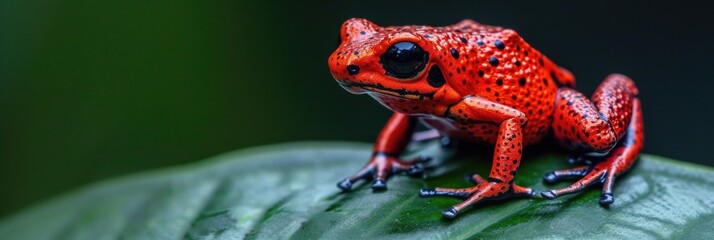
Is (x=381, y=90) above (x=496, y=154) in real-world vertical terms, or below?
above

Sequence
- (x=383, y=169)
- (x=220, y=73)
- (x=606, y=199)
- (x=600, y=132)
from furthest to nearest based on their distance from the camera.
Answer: (x=220, y=73) → (x=383, y=169) → (x=600, y=132) → (x=606, y=199)

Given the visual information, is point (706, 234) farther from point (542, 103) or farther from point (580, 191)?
point (542, 103)

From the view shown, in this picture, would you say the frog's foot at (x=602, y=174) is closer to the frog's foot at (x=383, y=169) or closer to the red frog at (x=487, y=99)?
the red frog at (x=487, y=99)

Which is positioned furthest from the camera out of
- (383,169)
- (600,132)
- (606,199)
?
(383,169)

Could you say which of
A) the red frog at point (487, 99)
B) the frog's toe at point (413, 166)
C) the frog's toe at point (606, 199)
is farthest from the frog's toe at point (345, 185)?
the frog's toe at point (606, 199)

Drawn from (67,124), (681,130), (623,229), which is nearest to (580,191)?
(623,229)

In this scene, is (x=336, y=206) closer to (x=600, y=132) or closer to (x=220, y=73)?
(x=600, y=132)

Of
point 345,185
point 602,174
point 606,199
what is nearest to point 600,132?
point 602,174
